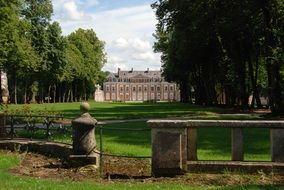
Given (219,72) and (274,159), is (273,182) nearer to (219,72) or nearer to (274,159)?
(274,159)

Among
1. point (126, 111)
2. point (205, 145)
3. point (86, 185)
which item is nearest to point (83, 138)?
point (86, 185)

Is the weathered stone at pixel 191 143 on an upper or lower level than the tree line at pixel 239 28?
lower

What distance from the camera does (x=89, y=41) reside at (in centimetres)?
12612

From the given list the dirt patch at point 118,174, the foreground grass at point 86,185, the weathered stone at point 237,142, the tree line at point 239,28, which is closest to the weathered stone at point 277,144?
the dirt patch at point 118,174

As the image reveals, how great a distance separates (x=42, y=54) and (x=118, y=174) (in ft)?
221

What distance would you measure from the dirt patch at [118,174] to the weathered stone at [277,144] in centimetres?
42

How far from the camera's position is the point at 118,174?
39.5 ft

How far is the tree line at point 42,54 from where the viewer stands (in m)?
53.1

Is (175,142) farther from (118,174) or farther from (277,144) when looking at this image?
(277,144)

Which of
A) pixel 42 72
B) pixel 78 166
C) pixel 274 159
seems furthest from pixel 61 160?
pixel 42 72

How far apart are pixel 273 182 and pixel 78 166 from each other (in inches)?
191

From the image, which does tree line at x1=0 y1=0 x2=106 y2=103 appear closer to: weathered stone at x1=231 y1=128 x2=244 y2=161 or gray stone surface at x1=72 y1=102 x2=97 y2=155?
gray stone surface at x1=72 y1=102 x2=97 y2=155

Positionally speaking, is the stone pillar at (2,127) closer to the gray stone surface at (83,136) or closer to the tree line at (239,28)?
the gray stone surface at (83,136)

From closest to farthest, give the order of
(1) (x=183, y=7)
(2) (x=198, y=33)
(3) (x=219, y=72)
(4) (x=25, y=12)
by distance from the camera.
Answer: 1. (1) (x=183, y=7)
2. (2) (x=198, y=33)
3. (3) (x=219, y=72)
4. (4) (x=25, y=12)
